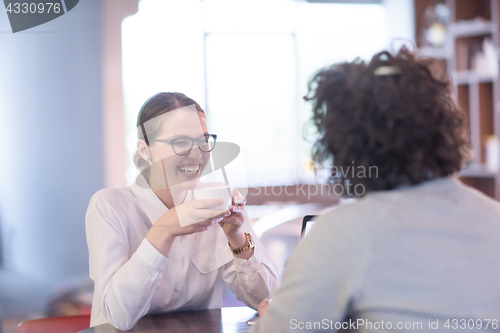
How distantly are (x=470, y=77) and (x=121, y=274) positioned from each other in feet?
9.57

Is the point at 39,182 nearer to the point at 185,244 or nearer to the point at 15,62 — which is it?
the point at 15,62

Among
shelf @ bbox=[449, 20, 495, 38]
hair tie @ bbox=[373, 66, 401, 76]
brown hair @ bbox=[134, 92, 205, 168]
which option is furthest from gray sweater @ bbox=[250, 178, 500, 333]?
shelf @ bbox=[449, 20, 495, 38]

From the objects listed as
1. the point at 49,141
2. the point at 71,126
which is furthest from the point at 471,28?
the point at 49,141

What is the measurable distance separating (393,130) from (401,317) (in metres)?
0.25

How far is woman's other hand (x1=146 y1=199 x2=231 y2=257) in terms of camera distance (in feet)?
2.95

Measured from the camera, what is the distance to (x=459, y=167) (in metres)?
0.66

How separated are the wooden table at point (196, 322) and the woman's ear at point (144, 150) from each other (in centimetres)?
41

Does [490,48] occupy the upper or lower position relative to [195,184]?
upper

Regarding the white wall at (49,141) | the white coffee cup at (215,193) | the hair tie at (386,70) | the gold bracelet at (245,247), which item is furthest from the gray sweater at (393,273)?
the white wall at (49,141)

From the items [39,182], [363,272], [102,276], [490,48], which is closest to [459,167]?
[363,272]

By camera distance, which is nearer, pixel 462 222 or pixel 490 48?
pixel 462 222

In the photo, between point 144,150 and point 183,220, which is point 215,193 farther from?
point 144,150

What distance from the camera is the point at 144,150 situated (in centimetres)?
115

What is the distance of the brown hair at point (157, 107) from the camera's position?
1103 mm
